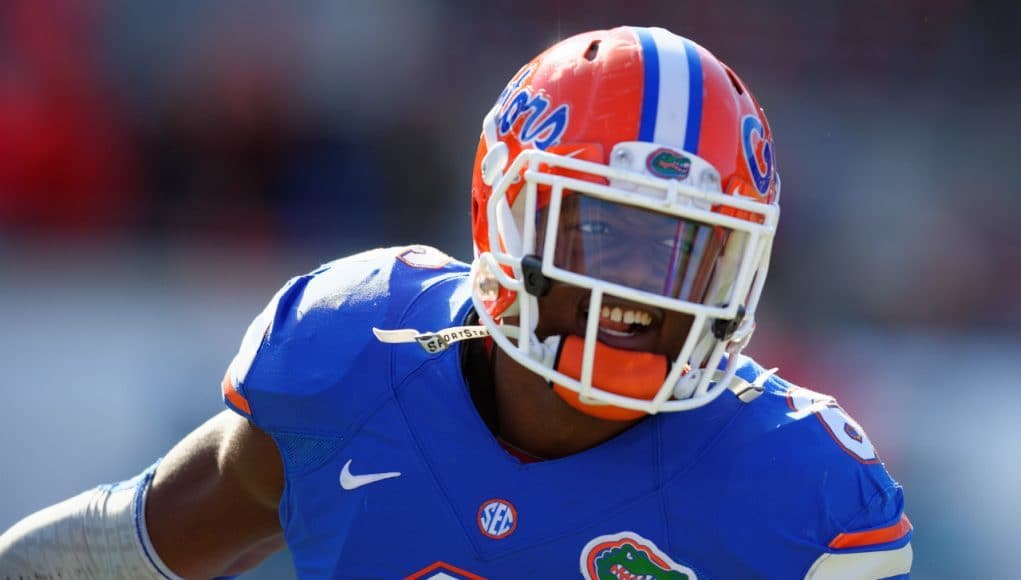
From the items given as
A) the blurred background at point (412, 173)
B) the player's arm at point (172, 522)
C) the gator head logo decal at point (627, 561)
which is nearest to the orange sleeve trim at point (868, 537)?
the gator head logo decal at point (627, 561)

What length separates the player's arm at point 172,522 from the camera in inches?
67.5

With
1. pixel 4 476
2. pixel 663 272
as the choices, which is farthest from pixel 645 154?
pixel 4 476

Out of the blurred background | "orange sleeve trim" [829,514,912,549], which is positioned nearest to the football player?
"orange sleeve trim" [829,514,912,549]

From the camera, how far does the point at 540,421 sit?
1576 millimetres

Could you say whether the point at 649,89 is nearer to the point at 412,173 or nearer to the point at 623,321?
the point at 623,321

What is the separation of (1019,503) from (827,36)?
2.78m

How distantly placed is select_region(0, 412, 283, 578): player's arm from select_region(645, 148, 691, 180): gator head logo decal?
0.67 m

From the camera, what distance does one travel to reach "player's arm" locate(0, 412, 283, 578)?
1715 millimetres

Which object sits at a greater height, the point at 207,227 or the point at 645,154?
the point at 645,154

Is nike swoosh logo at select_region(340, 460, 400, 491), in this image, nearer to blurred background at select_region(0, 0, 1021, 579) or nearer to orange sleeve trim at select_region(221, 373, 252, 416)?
orange sleeve trim at select_region(221, 373, 252, 416)

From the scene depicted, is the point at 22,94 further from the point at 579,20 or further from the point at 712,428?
the point at 712,428

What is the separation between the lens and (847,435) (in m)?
1.51

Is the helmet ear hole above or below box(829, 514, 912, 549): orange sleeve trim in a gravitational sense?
above

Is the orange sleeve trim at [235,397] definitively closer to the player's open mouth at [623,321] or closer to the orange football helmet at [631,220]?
the orange football helmet at [631,220]
